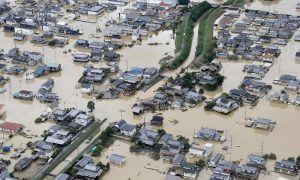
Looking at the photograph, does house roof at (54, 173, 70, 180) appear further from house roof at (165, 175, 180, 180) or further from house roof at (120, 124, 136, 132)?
house roof at (120, 124, 136, 132)

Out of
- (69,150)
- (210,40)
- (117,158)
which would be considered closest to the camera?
(117,158)

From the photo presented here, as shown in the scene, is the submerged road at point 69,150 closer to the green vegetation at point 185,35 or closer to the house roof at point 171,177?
the house roof at point 171,177

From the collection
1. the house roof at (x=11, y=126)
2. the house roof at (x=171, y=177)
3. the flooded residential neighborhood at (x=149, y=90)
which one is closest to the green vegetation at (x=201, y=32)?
the flooded residential neighborhood at (x=149, y=90)

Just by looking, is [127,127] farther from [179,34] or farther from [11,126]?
[179,34]

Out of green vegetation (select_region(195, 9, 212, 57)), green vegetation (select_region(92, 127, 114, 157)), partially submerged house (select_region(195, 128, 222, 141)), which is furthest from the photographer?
green vegetation (select_region(195, 9, 212, 57))

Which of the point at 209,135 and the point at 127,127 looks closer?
the point at 209,135

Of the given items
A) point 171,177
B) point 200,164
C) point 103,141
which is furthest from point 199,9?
point 171,177

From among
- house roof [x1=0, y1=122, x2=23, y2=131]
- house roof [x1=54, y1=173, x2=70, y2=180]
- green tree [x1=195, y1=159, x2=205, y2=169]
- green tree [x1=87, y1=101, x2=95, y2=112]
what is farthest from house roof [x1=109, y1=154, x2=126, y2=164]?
house roof [x1=0, y1=122, x2=23, y2=131]

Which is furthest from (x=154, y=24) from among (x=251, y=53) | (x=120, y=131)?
(x=120, y=131)

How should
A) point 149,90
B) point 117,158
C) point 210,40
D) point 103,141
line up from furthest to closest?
point 210,40 < point 149,90 < point 103,141 < point 117,158

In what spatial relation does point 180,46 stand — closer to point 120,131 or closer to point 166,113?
point 166,113
